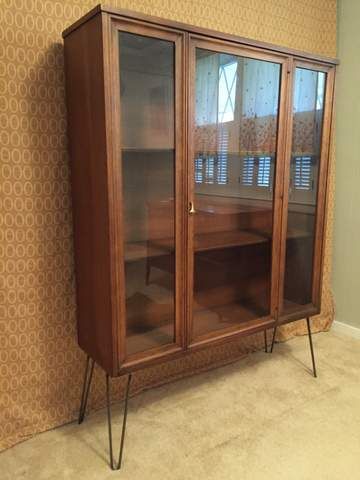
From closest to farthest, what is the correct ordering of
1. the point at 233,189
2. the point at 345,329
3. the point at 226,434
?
1. the point at 226,434
2. the point at 233,189
3. the point at 345,329

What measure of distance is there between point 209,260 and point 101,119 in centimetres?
89

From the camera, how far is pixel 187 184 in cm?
166

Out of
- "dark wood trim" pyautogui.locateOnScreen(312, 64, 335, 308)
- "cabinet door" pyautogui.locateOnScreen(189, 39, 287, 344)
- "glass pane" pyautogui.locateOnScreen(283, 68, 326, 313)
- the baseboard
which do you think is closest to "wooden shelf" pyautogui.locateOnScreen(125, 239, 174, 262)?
"cabinet door" pyautogui.locateOnScreen(189, 39, 287, 344)

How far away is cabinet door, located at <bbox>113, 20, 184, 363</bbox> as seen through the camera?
5.00ft

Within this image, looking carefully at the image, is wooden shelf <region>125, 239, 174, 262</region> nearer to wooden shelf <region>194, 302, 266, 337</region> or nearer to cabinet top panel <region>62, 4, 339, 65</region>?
wooden shelf <region>194, 302, 266, 337</region>

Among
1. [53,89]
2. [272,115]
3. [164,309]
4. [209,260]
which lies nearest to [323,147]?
[272,115]

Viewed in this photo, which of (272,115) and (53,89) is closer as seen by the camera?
(53,89)

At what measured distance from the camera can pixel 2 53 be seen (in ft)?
5.13

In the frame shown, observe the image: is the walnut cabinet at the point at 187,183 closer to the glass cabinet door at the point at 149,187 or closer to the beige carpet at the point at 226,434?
the glass cabinet door at the point at 149,187

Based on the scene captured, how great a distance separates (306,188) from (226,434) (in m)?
1.35

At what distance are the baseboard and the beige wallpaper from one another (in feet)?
6.08

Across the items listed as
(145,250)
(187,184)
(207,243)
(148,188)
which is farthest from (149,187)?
(207,243)

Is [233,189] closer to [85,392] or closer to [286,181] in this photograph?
[286,181]

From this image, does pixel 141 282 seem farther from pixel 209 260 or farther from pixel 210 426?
pixel 210 426
